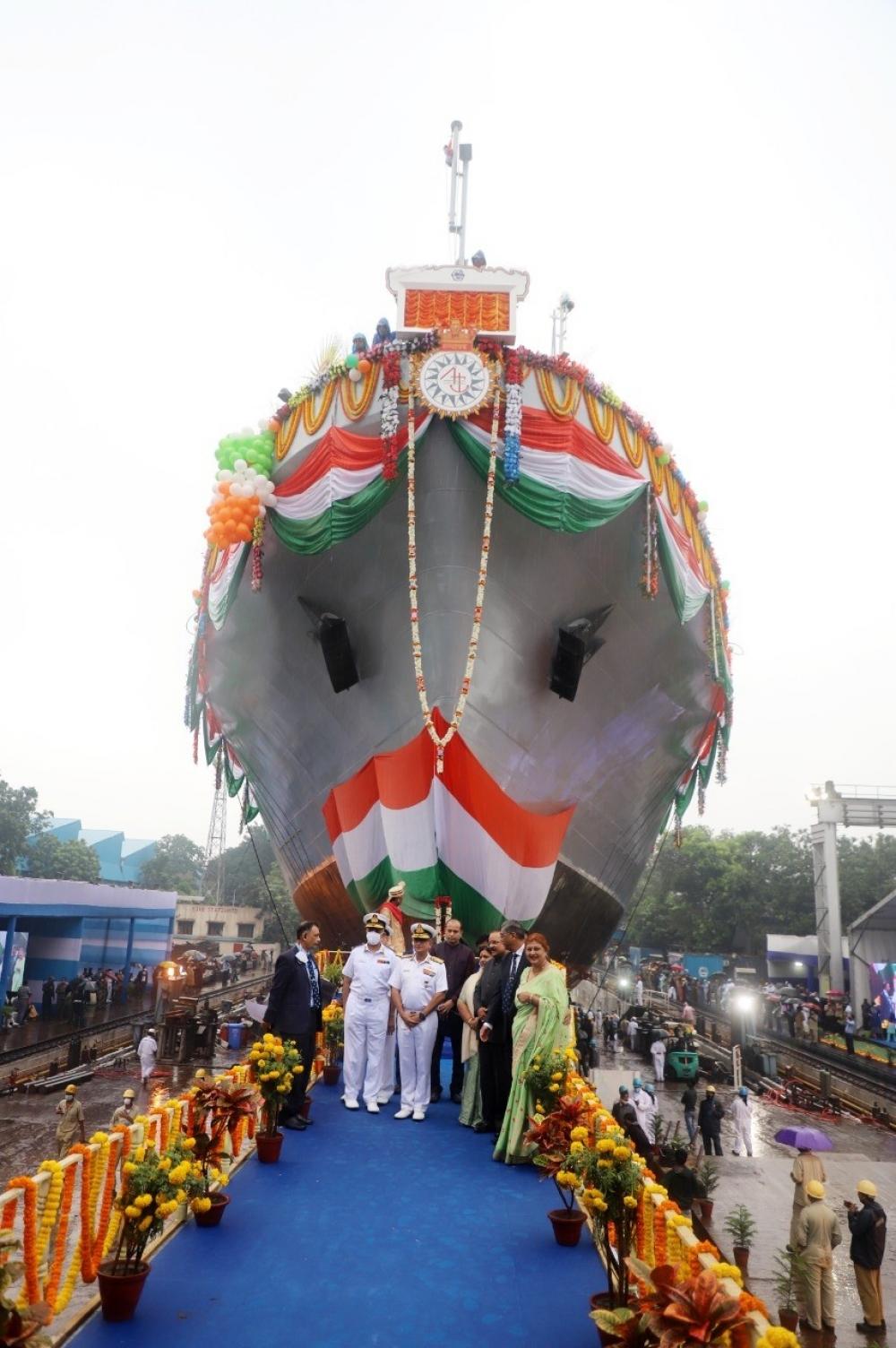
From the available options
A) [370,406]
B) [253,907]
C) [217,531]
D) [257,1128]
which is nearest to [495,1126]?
[257,1128]

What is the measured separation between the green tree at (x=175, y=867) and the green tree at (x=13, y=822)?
19237 mm

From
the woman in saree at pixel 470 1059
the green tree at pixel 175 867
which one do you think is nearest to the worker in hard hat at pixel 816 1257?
the woman in saree at pixel 470 1059

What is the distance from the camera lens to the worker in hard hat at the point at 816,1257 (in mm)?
6914

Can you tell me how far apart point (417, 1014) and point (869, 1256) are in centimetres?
491

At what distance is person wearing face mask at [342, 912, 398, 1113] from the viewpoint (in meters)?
6.24

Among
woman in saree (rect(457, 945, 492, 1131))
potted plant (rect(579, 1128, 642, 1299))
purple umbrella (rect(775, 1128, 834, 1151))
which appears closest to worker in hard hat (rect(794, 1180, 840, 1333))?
purple umbrella (rect(775, 1128, 834, 1151))

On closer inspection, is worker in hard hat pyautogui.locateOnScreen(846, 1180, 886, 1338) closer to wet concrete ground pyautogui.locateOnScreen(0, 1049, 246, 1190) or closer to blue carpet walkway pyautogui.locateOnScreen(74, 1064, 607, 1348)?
blue carpet walkway pyautogui.locateOnScreen(74, 1064, 607, 1348)

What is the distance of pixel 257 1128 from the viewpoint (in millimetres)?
5645

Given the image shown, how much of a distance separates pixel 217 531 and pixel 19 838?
147ft

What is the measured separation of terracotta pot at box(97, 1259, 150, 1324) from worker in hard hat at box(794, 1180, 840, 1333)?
5.81 metres

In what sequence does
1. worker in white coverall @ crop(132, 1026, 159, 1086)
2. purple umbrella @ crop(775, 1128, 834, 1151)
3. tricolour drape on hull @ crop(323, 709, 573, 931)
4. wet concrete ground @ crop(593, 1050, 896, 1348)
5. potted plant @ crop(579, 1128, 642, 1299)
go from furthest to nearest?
1. worker in white coverall @ crop(132, 1026, 159, 1086)
2. tricolour drape on hull @ crop(323, 709, 573, 931)
3. wet concrete ground @ crop(593, 1050, 896, 1348)
4. purple umbrella @ crop(775, 1128, 834, 1151)
5. potted plant @ crop(579, 1128, 642, 1299)

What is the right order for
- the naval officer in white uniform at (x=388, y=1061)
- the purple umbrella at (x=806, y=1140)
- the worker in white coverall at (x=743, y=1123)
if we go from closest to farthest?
the naval officer in white uniform at (x=388, y=1061), the purple umbrella at (x=806, y=1140), the worker in white coverall at (x=743, y=1123)

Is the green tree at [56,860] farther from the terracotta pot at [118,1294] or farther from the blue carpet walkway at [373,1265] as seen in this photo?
the terracotta pot at [118,1294]

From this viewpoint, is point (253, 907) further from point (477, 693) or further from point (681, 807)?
point (477, 693)
